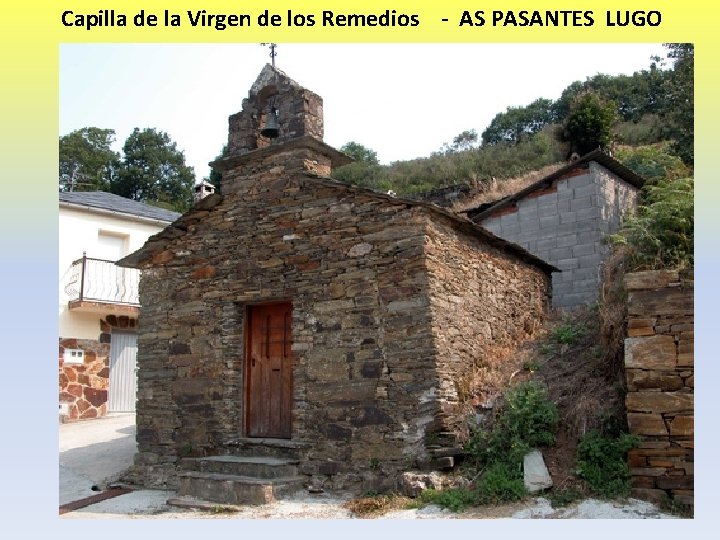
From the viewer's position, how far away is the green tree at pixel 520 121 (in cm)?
3784

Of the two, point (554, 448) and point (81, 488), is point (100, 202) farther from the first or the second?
point (554, 448)

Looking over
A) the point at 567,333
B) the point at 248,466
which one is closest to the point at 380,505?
the point at 248,466

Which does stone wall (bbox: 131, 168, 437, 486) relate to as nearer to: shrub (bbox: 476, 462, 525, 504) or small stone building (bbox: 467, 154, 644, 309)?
shrub (bbox: 476, 462, 525, 504)

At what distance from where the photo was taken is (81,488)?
10.0 meters

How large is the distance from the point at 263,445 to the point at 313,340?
160 cm

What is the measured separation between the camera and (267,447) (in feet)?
30.0

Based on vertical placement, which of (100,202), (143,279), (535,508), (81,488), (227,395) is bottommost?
(81,488)

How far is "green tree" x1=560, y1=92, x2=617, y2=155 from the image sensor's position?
22.1 m

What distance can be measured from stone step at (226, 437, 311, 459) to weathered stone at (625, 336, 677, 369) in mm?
4012

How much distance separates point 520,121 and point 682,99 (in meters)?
23.6

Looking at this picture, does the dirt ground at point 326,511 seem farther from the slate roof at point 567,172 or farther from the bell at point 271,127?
the slate roof at point 567,172

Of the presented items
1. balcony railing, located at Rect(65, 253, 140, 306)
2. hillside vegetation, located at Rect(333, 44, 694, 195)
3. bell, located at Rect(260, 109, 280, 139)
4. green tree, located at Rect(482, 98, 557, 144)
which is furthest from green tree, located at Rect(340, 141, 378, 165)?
bell, located at Rect(260, 109, 280, 139)

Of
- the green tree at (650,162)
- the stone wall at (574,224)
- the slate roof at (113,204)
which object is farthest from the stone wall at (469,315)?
the slate roof at (113,204)

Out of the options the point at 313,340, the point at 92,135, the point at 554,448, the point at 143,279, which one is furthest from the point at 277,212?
the point at 92,135
